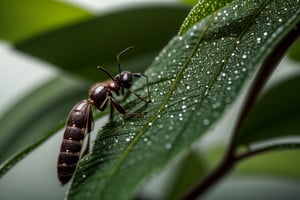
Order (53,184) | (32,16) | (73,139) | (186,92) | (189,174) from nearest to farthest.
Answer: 1. (186,92)
2. (73,139)
3. (32,16)
4. (189,174)
5. (53,184)

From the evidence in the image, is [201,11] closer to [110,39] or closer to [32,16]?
[110,39]

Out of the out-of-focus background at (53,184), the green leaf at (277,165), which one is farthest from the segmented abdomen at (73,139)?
the out-of-focus background at (53,184)

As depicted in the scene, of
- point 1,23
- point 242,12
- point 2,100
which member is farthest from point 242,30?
point 2,100

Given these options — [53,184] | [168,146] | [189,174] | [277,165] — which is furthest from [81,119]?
[53,184]

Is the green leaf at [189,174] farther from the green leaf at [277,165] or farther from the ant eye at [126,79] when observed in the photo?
the ant eye at [126,79]

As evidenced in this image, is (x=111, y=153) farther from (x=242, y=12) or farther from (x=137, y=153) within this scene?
(x=242, y=12)

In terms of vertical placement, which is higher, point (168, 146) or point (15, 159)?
point (15, 159)
